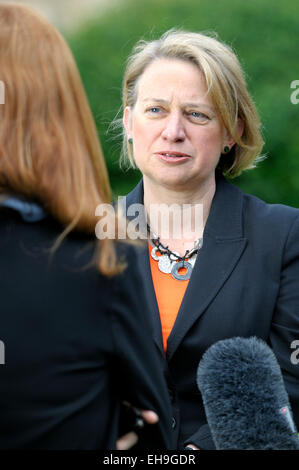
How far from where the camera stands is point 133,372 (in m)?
1.59

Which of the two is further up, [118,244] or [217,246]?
[118,244]

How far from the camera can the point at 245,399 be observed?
71.5 inches

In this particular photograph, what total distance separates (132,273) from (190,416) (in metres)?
1.03

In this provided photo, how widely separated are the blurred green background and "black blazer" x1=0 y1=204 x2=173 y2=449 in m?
5.62

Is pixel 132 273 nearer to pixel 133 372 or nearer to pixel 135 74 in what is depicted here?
pixel 133 372

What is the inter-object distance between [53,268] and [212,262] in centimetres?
121

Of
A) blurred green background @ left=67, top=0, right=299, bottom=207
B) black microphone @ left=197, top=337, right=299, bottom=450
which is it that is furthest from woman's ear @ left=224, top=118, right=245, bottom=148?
blurred green background @ left=67, top=0, right=299, bottom=207

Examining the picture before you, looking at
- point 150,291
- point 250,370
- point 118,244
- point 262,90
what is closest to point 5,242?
point 118,244

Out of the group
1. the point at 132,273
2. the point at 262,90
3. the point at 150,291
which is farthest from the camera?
the point at 262,90

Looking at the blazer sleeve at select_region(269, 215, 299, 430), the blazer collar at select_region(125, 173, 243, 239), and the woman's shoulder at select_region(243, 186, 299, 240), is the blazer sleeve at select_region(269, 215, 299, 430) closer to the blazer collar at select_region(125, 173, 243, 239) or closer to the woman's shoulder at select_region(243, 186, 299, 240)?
the woman's shoulder at select_region(243, 186, 299, 240)

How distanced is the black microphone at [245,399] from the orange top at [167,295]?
60 cm

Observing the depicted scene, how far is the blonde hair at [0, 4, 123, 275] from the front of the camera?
1.49 metres

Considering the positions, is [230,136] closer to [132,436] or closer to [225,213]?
[225,213]

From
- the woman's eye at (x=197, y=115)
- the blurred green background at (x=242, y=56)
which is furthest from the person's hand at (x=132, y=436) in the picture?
the blurred green background at (x=242, y=56)
